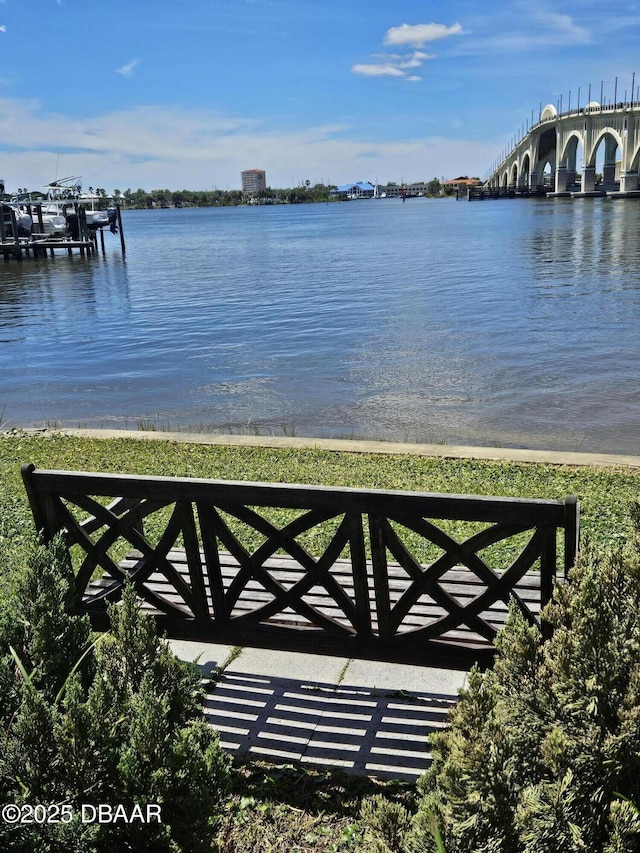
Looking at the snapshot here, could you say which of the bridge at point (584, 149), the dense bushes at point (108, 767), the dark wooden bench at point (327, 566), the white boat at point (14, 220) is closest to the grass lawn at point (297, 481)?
the dark wooden bench at point (327, 566)

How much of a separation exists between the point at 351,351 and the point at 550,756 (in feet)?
67.0

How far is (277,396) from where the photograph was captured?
1738cm

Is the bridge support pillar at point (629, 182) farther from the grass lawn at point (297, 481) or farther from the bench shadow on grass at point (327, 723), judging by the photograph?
the bench shadow on grass at point (327, 723)

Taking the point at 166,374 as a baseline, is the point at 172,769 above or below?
above

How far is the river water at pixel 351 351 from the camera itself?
15.0 m

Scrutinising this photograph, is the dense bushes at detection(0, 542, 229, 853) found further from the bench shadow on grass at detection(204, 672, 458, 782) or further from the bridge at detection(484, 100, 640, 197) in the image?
the bridge at detection(484, 100, 640, 197)

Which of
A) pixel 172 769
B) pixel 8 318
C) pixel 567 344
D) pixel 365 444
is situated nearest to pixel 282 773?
pixel 172 769

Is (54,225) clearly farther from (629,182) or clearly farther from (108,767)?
(629,182)

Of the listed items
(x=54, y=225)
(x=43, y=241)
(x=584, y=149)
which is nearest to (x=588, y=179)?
(x=584, y=149)

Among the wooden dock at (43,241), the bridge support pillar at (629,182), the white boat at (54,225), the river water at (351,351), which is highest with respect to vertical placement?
the bridge support pillar at (629,182)

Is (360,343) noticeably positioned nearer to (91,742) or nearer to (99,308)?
(99,308)

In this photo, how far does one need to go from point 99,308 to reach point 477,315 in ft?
60.1

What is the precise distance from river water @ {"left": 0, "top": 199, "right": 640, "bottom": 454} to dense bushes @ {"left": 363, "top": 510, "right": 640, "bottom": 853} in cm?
1048

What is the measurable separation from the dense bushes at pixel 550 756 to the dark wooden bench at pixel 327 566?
97cm
